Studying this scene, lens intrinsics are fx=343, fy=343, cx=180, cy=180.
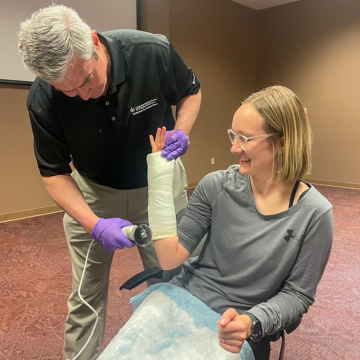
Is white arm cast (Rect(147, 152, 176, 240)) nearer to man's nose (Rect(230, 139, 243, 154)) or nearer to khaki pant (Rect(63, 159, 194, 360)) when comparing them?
man's nose (Rect(230, 139, 243, 154))

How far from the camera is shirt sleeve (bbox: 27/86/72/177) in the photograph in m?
1.25

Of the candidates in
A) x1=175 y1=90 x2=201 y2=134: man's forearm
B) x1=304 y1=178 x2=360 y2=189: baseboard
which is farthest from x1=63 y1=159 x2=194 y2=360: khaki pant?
x1=304 y1=178 x2=360 y2=189: baseboard

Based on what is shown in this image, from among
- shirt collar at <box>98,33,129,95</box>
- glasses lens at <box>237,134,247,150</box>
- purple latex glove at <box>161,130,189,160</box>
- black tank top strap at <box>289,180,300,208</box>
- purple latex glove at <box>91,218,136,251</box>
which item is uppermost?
shirt collar at <box>98,33,129,95</box>

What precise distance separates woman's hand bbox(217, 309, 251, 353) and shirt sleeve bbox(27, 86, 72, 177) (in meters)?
0.87

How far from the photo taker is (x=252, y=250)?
1.04m

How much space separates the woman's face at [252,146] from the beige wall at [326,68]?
4.67 metres

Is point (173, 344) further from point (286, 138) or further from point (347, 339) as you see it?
point (347, 339)

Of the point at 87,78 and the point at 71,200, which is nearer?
the point at 87,78

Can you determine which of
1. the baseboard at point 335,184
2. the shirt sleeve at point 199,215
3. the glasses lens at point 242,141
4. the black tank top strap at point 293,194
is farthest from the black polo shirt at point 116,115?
the baseboard at point 335,184

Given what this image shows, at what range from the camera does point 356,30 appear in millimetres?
4875

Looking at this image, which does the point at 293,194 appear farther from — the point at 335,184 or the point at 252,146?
the point at 335,184

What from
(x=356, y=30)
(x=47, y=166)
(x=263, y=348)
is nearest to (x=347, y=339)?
(x=263, y=348)

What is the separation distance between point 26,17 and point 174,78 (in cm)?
273

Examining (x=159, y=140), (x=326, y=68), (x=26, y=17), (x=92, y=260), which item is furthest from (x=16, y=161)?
(x=326, y=68)
